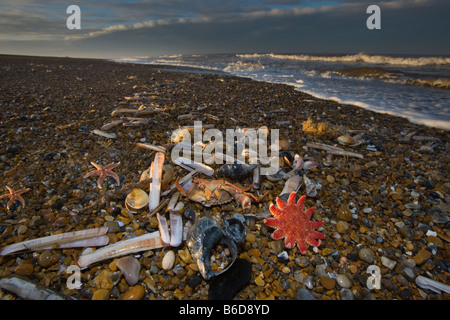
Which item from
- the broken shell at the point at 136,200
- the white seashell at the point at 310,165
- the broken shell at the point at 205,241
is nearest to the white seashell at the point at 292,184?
the white seashell at the point at 310,165

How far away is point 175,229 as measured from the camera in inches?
122

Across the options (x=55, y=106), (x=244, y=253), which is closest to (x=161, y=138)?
(x=244, y=253)

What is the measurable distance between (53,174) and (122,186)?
4.98ft

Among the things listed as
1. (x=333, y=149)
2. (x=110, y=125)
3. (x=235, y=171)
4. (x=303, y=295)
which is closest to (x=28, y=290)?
(x=303, y=295)

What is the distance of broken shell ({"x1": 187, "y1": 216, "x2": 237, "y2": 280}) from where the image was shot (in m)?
2.61

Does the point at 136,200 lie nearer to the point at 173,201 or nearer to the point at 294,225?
the point at 173,201

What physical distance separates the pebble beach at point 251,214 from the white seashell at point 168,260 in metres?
0.01

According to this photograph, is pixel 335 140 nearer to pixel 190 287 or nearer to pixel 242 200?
pixel 242 200

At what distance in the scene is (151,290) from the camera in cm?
249

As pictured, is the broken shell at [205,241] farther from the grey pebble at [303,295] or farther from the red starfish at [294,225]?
the grey pebble at [303,295]

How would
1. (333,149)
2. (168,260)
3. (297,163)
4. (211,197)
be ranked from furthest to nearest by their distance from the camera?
(333,149)
(297,163)
(211,197)
(168,260)

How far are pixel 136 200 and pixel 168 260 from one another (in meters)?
1.23

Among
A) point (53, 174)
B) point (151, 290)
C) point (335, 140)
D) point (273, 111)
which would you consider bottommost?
point (151, 290)

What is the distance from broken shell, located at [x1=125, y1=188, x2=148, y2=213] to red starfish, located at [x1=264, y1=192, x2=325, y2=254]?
77.5 inches
